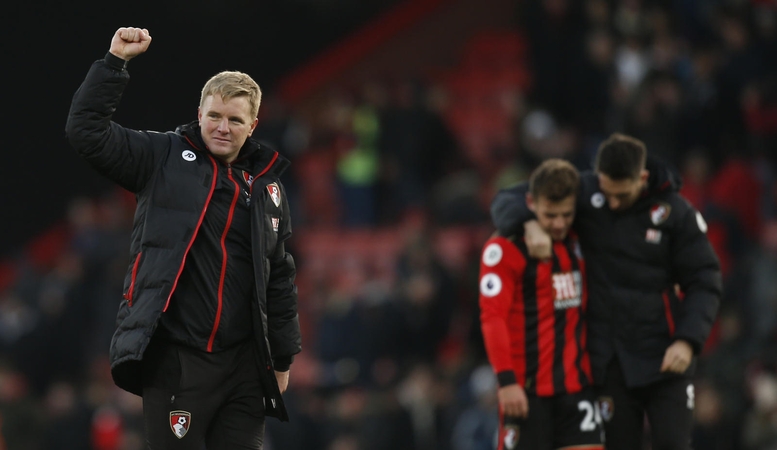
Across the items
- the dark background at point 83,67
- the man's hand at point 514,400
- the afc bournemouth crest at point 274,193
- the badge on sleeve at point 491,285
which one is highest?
the dark background at point 83,67

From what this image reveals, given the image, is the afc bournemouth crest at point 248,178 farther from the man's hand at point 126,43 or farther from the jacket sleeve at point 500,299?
the jacket sleeve at point 500,299

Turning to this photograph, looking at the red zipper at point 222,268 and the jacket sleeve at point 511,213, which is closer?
the red zipper at point 222,268

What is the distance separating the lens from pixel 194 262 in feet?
16.5

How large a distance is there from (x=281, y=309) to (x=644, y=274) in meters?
2.06

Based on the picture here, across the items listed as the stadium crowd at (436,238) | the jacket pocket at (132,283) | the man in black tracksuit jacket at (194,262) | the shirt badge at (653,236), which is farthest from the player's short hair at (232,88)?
the stadium crowd at (436,238)

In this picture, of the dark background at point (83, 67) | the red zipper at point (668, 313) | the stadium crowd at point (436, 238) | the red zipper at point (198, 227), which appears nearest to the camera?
the red zipper at point (198, 227)

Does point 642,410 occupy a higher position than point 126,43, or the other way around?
point 126,43

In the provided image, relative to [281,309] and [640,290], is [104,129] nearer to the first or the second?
[281,309]

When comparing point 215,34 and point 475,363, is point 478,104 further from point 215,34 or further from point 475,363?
point 475,363

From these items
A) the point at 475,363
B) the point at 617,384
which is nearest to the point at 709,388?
the point at 475,363

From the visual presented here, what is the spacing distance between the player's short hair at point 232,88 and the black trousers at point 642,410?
2421mm

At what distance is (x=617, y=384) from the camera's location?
6.32 m

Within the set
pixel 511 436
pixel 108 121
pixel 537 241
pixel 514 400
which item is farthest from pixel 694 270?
pixel 108 121

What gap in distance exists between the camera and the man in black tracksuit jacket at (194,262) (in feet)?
16.0
